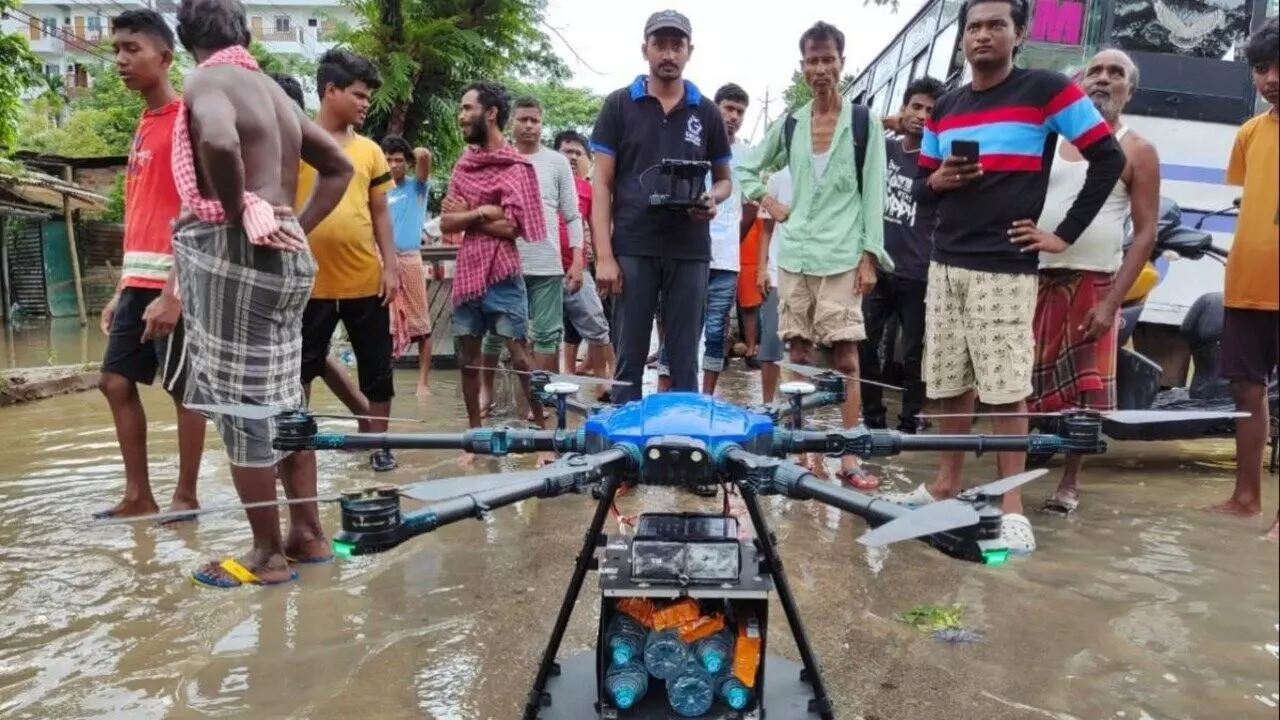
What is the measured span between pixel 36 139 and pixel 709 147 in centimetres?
2760

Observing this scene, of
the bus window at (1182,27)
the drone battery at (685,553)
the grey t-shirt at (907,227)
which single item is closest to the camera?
the drone battery at (685,553)

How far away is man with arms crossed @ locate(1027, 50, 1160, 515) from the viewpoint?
365 centimetres

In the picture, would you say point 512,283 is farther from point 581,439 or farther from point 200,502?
point 581,439

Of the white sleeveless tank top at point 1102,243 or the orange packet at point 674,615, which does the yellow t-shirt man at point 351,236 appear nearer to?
the orange packet at point 674,615

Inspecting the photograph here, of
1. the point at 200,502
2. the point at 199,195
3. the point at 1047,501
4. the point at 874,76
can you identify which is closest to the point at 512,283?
the point at 200,502

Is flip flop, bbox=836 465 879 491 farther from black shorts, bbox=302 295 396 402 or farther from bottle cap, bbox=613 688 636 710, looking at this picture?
bottle cap, bbox=613 688 636 710

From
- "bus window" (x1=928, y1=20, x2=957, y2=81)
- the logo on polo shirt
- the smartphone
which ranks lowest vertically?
the smartphone

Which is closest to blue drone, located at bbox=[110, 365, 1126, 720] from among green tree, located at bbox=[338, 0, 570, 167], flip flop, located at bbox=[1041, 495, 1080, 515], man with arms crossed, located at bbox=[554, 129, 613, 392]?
flip flop, located at bbox=[1041, 495, 1080, 515]

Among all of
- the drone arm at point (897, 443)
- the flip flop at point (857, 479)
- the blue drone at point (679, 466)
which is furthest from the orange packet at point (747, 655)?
the flip flop at point (857, 479)

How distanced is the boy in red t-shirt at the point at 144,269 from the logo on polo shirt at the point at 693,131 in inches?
80.1

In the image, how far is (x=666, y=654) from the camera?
1854mm

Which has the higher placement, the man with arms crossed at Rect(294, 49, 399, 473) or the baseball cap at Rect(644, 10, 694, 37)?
the baseball cap at Rect(644, 10, 694, 37)

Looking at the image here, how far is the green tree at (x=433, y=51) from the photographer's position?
1267 centimetres

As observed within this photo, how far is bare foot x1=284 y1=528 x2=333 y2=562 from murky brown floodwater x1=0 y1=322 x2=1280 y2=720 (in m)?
0.14
